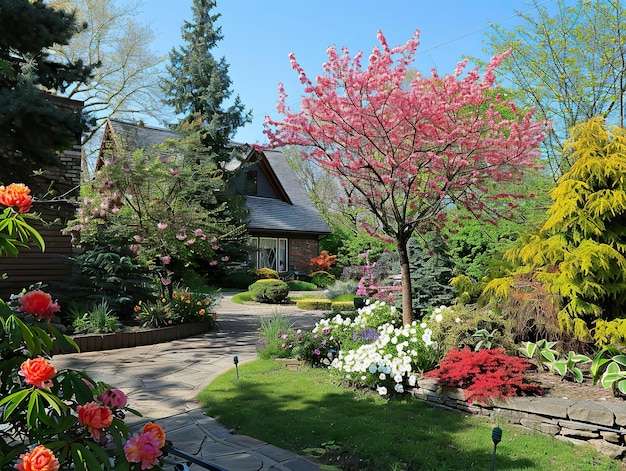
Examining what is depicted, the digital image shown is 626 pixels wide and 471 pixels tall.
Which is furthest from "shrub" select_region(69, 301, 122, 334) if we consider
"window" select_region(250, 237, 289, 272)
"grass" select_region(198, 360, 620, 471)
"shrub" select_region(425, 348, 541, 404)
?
"window" select_region(250, 237, 289, 272)

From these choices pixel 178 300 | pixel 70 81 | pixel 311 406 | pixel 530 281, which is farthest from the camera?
pixel 178 300

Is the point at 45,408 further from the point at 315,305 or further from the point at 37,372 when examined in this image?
the point at 315,305

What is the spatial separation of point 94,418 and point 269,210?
22641 millimetres

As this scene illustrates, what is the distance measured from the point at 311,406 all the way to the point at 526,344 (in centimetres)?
282

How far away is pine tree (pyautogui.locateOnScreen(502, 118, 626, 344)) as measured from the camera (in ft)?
17.9

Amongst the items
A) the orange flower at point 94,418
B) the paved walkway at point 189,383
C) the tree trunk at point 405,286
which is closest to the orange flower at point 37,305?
the orange flower at point 94,418

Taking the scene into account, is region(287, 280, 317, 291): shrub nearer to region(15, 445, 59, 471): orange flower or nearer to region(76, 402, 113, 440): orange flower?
region(76, 402, 113, 440): orange flower

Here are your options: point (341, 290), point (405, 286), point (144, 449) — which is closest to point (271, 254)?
point (341, 290)

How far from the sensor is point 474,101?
6812 millimetres

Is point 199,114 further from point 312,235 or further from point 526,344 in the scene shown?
point 526,344

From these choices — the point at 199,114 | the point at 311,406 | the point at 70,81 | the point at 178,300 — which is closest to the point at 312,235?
the point at 199,114

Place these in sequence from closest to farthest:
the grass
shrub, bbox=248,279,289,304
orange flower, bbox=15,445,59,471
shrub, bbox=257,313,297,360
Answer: orange flower, bbox=15,445,59,471, the grass, shrub, bbox=257,313,297,360, shrub, bbox=248,279,289,304

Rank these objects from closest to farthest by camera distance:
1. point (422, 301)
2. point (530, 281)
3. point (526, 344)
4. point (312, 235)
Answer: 1. point (526, 344)
2. point (530, 281)
3. point (422, 301)
4. point (312, 235)

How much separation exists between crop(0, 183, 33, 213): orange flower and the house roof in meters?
18.8
